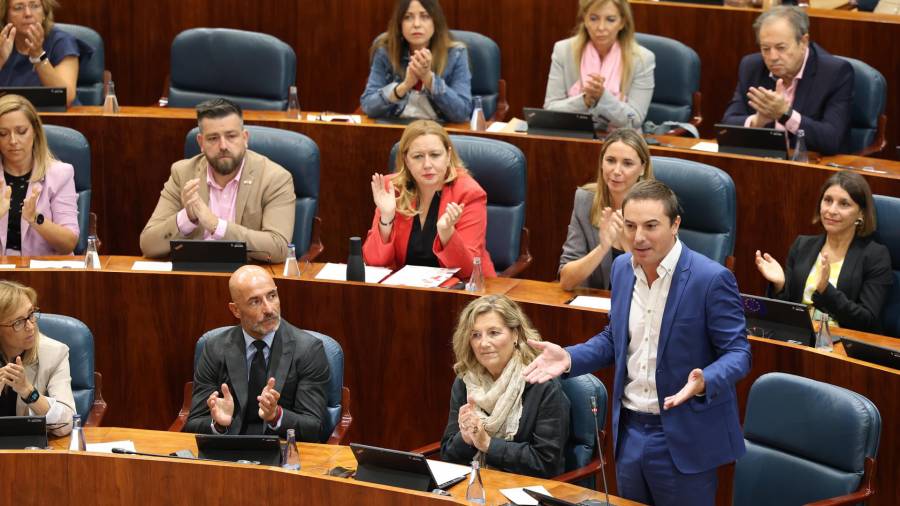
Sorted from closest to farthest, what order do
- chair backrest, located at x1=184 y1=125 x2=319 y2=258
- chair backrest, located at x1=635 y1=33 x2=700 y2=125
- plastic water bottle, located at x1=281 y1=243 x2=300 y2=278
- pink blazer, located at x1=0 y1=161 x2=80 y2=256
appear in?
1. plastic water bottle, located at x1=281 y1=243 x2=300 y2=278
2. pink blazer, located at x1=0 y1=161 x2=80 y2=256
3. chair backrest, located at x1=184 y1=125 x2=319 y2=258
4. chair backrest, located at x1=635 y1=33 x2=700 y2=125

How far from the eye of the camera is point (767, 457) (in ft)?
12.3

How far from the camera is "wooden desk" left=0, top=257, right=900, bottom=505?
446 cm

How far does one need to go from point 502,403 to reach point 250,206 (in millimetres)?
1515

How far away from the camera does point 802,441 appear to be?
12.1 feet

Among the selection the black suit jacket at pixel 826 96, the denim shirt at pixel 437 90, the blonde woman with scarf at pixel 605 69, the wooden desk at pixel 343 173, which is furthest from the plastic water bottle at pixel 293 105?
the black suit jacket at pixel 826 96

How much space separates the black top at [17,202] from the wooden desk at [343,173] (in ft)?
2.03

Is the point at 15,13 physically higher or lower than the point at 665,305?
higher

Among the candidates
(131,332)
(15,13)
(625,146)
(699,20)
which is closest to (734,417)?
(625,146)

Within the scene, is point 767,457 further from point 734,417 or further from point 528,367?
point 528,367

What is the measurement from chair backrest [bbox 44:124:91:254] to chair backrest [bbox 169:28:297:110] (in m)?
0.97

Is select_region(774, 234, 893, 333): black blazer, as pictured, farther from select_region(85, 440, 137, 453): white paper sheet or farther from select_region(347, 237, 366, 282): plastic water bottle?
select_region(85, 440, 137, 453): white paper sheet

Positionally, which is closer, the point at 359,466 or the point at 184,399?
the point at 359,466

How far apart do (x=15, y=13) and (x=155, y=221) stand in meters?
1.46

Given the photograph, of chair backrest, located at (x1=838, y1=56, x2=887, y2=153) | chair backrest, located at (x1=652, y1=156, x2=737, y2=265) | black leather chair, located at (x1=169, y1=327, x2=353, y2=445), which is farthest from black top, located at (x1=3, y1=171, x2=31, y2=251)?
chair backrest, located at (x1=838, y1=56, x2=887, y2=153)
